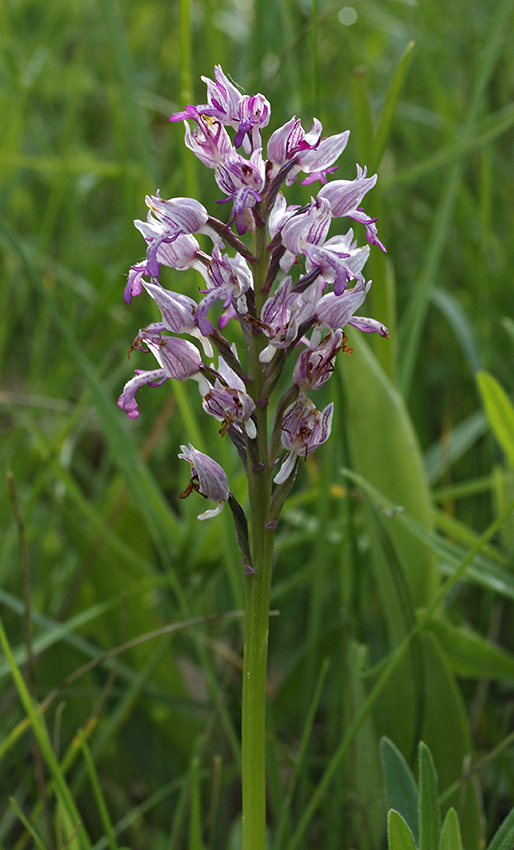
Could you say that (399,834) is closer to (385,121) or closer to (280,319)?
(280,319)

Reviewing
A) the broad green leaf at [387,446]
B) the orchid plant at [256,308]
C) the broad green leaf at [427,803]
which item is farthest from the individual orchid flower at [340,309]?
the broad green leaf at [387,446]

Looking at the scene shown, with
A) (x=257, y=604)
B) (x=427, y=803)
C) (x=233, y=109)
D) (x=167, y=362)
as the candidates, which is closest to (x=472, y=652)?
(x=427, y=803)

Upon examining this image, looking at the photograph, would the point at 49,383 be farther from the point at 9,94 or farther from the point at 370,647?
the point at 9,94

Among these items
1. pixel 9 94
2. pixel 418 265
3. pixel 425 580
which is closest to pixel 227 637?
pixel 425 580

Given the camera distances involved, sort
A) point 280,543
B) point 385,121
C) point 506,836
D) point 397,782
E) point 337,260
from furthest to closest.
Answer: point 280,543, point 385,121, point 397,782, point 506,836, point 337,260

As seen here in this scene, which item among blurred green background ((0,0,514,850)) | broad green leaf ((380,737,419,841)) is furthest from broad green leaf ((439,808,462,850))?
blurred green background ((0,0,514,850))

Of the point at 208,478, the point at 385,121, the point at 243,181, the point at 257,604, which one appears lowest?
the point at 257,604

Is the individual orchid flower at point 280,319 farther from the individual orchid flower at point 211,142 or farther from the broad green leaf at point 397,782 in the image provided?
the broad green leaf at point 397,782
